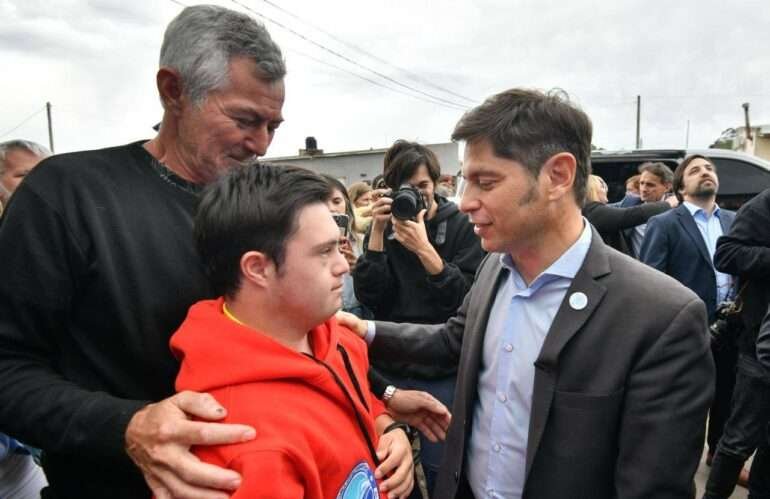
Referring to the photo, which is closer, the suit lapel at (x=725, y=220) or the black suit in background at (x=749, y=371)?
the black suit in background at (x=749, y=371)

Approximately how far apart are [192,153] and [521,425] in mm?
1133

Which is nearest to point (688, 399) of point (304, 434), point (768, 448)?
point (304, 434)

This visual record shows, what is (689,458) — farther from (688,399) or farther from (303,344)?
(303,344)

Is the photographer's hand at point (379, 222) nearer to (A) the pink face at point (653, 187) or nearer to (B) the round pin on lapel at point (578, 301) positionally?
(B) the round pin on lapel at point (578, 301)

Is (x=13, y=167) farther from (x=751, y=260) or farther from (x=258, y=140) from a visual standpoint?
(x=751, y=260)

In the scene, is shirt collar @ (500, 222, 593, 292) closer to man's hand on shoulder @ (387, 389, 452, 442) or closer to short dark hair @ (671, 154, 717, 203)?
man's hand on shoulder @ (387, 389, 452, 442)

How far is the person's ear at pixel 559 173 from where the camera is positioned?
1.41 metres

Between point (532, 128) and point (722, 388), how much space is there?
10.4ft

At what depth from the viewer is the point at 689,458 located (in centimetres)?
123

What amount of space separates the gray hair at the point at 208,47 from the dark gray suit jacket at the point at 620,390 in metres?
1.02

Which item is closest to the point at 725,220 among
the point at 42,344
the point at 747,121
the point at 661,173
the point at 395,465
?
the point at 661,173

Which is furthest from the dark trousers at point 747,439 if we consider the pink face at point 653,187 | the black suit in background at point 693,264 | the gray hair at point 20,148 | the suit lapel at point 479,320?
the gray hair at point 20,148

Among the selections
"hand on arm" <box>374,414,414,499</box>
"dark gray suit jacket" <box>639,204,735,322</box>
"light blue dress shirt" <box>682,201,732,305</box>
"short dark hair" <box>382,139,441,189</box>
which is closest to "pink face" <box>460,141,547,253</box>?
"hand on arm" <box>374,414,414,499</box>

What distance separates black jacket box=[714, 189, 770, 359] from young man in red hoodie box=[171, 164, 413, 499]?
259cm
